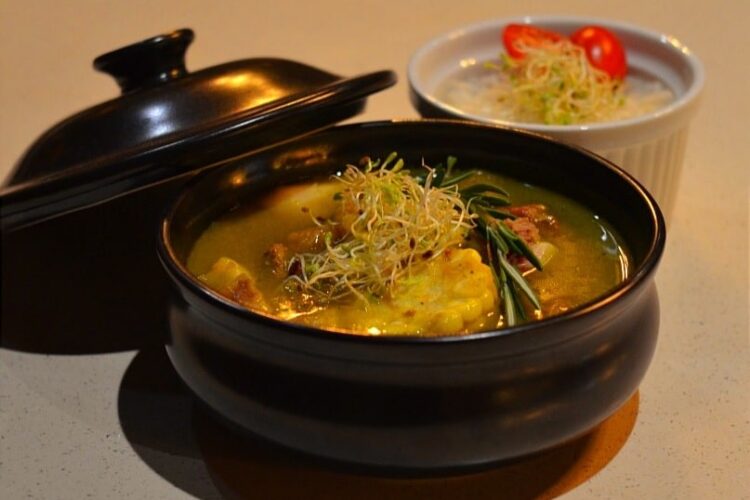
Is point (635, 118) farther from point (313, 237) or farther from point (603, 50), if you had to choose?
point (313, 237)

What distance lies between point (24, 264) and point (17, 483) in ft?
1.98

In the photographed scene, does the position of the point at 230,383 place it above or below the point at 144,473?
above

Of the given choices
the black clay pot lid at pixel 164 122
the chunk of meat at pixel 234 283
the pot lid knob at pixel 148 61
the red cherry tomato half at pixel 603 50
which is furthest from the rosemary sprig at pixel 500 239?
the red cherry tomato half at pixel 603 50

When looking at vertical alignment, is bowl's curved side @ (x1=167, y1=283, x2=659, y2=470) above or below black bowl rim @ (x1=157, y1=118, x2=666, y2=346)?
below

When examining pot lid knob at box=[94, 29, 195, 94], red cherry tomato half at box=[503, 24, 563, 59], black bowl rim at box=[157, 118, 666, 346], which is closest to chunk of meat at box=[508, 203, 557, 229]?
black bowl rim at box=[157, 118, 666, 346]

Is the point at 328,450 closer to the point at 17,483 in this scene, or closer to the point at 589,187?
the point at 17,483

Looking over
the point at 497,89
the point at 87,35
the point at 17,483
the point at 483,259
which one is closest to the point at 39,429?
the point at 17,483

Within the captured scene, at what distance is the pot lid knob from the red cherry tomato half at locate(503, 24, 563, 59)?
0.90 metres

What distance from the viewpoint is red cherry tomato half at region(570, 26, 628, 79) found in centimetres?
228

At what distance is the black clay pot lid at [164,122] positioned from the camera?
1.41 m

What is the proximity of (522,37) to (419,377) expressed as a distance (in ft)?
4.56

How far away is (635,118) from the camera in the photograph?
196 cm

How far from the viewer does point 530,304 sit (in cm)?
143

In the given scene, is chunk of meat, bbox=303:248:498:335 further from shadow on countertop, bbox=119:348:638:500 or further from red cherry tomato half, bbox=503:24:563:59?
red cherry tomato half, bbox=503:24:563:59
